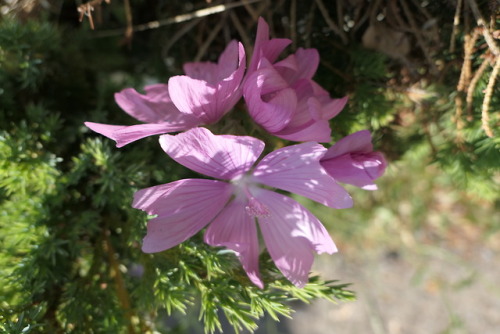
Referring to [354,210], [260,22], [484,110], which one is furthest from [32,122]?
[354,210]

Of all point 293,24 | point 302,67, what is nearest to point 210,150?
point 302,67

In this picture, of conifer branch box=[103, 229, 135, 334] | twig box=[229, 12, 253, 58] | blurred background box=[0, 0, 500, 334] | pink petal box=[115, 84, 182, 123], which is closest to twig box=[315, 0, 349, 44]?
blurred background box=[0, 0, 500, 334]

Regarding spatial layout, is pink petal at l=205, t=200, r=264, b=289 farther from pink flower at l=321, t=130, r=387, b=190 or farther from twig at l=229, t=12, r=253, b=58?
twig at l=229, t=12, r=253, b=58

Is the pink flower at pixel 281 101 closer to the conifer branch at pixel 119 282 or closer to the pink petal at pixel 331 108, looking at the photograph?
the pink petal at pixel 331 108

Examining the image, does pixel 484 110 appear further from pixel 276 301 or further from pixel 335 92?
pixel 276 301

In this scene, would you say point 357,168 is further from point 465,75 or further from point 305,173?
point 465,75

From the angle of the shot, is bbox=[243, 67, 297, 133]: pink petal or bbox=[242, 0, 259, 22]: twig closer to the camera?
bbox=[243, 67, 297, 133]: pink petal
